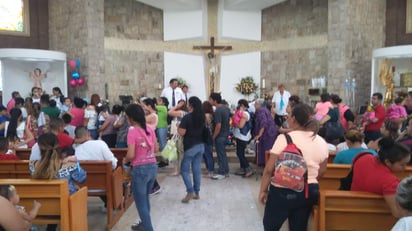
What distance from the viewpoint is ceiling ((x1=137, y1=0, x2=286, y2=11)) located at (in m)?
13.9

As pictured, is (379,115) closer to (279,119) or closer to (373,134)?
(373,134)

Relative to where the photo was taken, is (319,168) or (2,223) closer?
(2,223)

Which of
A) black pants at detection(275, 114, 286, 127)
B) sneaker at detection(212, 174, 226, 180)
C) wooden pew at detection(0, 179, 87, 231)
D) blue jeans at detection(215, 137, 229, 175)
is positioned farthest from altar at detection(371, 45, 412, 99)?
wooden pew at detection(0, 179, 87, 231)

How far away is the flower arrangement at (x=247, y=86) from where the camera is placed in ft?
47.2

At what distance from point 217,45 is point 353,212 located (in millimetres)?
12587

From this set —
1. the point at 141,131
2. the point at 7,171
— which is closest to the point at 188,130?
the point at 141,131

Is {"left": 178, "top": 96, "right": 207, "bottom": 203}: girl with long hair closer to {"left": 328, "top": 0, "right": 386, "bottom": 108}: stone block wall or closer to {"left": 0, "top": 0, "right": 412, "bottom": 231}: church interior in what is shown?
{"left": 0, "top": 0, "right": 412, "bottom": 231}: church interior

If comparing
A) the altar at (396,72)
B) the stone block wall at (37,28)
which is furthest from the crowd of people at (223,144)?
the stone block wall at (37,28)

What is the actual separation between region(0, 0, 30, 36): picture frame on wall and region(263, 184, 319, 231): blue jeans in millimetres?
12367

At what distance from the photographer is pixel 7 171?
412 centimetres

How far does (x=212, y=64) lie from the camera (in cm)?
1491

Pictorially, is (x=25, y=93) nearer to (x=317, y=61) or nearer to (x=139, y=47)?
(x=139, y=47)

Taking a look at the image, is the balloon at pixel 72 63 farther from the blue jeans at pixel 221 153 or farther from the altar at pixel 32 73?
the blue jeans at pixel 221 153

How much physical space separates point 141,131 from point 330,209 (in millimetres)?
1824
